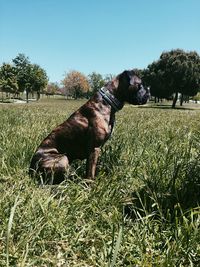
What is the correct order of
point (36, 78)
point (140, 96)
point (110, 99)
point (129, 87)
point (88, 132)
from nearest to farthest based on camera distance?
point (88, 132) → point (110, 99) → point (129, 87) → point (140, 96) → point (36, 78)

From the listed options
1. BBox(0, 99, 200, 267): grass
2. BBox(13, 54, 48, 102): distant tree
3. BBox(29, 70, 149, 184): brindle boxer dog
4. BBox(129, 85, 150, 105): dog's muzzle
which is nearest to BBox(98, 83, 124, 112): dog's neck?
BBox(29, 70, 149, 184): brindle boxer dog

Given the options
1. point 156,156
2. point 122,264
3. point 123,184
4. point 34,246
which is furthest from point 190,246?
point 156,156

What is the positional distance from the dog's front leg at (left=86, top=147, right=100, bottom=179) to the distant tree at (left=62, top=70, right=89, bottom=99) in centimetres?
9994

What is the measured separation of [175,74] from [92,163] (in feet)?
160

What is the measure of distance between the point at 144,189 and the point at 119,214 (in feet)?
2.36

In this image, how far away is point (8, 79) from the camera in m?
69.3

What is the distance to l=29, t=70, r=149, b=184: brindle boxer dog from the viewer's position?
4.71 meters

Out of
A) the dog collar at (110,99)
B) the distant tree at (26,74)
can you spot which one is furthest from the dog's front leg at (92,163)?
the distant tree at (26,74)

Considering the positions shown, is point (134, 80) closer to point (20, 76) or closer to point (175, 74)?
point (175, 74)

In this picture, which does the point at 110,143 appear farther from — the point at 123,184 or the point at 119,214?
the point at 119,214

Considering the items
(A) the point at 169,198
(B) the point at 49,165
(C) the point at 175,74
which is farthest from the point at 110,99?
(C) the point at 175,74

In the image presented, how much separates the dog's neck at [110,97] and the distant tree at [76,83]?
99.5 m

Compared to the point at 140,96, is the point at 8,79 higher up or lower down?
higher up

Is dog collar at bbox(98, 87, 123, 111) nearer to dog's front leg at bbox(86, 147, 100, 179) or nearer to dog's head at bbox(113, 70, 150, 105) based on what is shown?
dog's head at bbox(113, 70, 150, 105)
